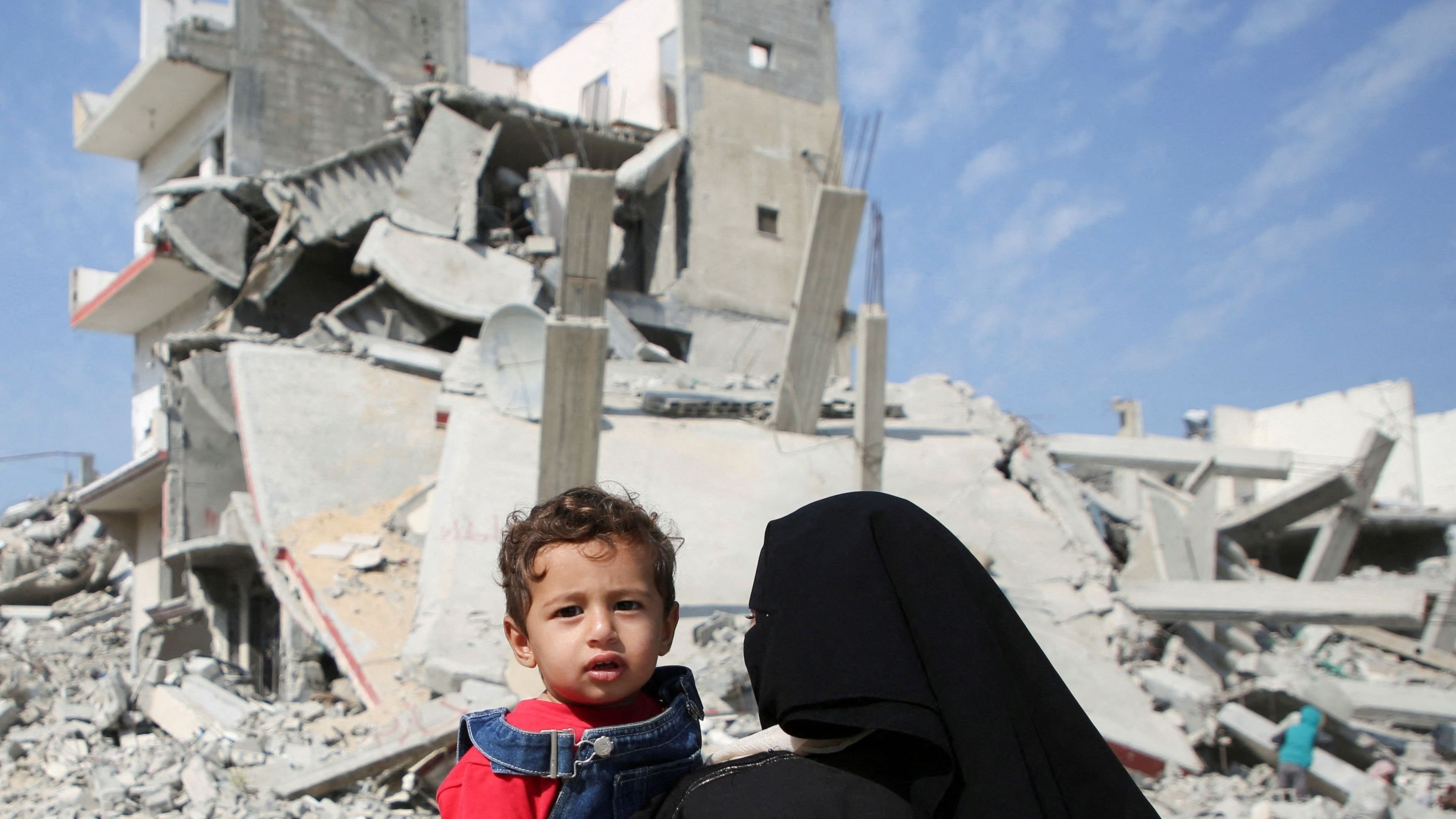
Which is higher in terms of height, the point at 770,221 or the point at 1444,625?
the point at 770,221

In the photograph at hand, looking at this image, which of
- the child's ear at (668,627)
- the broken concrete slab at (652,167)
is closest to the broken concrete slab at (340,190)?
the broken concrete slab at (652,167)

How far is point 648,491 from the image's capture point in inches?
376

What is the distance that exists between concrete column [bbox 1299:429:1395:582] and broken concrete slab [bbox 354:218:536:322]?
12082 millimetres

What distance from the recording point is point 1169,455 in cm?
1282

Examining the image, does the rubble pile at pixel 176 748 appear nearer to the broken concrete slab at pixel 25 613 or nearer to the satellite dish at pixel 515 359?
the satellite dish at pixel 515 359

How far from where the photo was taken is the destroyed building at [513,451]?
22.8 ft

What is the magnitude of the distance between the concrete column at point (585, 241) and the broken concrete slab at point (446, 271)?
33.1 feet

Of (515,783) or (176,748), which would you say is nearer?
(515,783)

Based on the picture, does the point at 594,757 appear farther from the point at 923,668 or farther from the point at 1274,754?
the point at 1274,754

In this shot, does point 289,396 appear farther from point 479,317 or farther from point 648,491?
point 479,317

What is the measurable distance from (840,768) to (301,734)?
232 inches

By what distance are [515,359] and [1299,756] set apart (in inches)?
308

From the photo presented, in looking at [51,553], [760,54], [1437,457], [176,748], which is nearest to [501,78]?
[760,54]

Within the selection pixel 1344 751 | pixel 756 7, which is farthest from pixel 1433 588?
pixel 756 7
